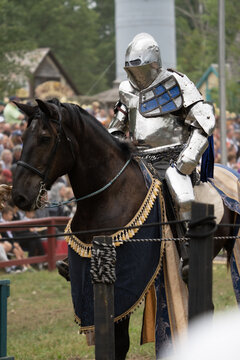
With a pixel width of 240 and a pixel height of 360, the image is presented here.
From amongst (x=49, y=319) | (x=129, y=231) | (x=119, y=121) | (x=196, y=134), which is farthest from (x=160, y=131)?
(x=49, y=319)

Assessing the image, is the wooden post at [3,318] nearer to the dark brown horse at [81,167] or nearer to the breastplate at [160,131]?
the dark brown horse at [81,167]

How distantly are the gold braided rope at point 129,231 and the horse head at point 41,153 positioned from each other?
0.45 metres

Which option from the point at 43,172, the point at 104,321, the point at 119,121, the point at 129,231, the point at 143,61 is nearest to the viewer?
the point at 104,321

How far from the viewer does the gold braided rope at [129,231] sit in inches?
207

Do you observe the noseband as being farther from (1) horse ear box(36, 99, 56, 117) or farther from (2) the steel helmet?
(2) the steel helmet

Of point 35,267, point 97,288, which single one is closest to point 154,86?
point 97,288

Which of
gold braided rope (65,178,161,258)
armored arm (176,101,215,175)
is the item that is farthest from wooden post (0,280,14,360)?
armored arm (176,101,215,175)

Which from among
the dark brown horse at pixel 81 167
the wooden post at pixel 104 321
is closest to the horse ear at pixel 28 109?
the dark brown horse at pixel 81 167

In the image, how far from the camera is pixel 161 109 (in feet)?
18.7

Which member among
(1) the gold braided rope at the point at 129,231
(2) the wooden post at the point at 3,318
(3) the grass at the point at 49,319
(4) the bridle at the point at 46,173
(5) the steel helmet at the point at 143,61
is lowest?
(3) the grass at the point at 49,319

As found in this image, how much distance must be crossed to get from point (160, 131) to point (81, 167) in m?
0.70

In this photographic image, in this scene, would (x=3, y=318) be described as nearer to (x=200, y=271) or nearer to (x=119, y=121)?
(x=119, y=121)

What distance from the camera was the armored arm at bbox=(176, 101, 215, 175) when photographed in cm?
547

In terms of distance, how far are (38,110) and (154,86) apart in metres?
0.99
